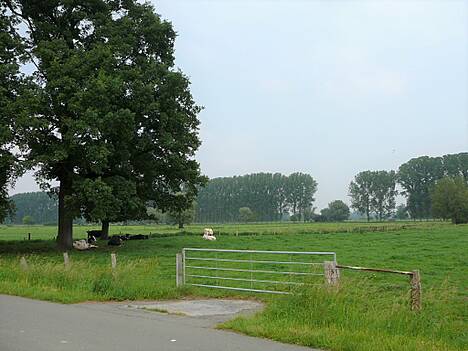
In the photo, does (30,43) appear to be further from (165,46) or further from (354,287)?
(354,287)

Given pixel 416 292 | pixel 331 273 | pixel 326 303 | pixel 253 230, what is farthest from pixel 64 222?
pixel 253 230

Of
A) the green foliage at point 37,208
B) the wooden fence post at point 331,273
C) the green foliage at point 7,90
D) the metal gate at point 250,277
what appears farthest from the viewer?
the green foliage at point 37,208

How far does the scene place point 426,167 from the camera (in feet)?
462

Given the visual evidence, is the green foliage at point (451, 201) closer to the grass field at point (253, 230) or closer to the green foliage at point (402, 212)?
the grass field at point (253, 230)

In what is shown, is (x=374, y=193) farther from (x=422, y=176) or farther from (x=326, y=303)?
(x=326, y=303)

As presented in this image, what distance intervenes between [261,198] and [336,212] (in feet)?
113

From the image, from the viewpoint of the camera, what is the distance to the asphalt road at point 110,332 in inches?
304

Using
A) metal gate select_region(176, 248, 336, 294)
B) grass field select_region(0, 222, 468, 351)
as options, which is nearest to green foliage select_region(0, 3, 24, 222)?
grass field select_region(0, 222, 468, 351)

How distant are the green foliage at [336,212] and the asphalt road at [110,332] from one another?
141m

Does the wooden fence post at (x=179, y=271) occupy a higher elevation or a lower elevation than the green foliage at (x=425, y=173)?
lower

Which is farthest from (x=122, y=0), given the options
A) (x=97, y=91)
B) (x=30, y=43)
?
Result: (x=97, y=91)

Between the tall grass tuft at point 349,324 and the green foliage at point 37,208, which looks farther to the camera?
the green foliage at point 37,208

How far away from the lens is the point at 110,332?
349 inches

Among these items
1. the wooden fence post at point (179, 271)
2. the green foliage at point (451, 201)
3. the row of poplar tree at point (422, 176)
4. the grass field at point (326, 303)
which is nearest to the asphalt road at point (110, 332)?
the grass field at point (326, 303)
